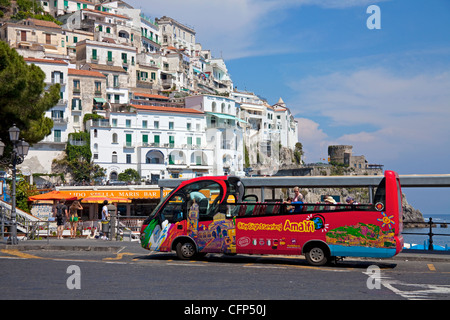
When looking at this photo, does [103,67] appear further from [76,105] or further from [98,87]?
[76,105]

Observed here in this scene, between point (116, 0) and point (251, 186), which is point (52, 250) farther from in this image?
point (116, 0)

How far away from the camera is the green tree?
2641cm

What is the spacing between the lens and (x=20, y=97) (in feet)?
89.6

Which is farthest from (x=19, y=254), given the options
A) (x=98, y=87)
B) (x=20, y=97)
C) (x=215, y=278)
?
(x=98, y=87)

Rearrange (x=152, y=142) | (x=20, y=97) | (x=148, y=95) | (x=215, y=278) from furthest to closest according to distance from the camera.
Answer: (x=148, y=95)
(x=152, y=142)
(x=20, y=97)
(x=215, y=278)

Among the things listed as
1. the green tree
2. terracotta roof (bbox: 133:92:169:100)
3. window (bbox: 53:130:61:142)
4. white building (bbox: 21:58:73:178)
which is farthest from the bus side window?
terracotta roof (bbox: 133:92:169:100)

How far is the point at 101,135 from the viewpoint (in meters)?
81.7

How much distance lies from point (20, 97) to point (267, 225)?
1658cm

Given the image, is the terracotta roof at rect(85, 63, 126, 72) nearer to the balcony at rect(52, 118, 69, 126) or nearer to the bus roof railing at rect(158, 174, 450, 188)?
the balcony at rect(52, 118, 69, 126)

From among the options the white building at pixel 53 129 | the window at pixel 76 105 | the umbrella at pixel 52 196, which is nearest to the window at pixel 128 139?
the window at pixel 76 105

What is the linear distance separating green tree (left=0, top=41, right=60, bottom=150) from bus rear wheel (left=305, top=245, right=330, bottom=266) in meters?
17.3

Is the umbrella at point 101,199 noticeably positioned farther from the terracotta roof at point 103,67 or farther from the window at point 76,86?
the terracotta roof at point 103,67

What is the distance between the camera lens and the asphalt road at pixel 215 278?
10.5 meters

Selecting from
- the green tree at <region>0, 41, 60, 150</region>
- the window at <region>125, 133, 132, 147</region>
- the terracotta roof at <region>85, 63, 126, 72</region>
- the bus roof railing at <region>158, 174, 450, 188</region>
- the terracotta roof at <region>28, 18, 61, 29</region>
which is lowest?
the bus roof railing at <region>158, 174, 450, 188</region>
